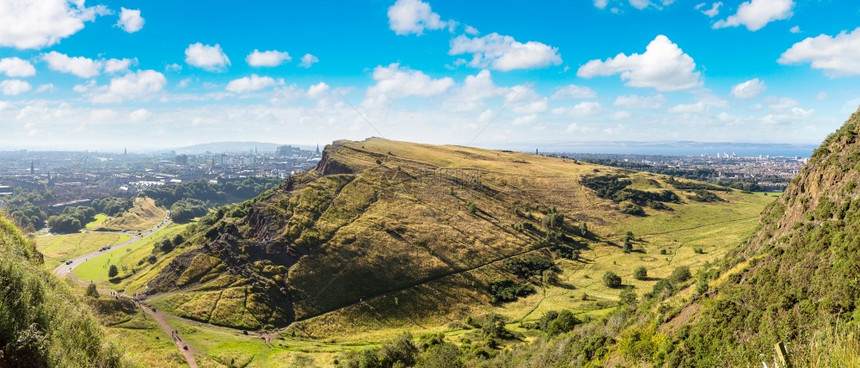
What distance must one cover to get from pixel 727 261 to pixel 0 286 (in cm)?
4515

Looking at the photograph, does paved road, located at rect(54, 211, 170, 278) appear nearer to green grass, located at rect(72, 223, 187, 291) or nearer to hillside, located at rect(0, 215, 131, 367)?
green grass, located at rect(72, 223, 187, 291)

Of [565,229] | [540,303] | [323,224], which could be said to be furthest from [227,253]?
[565,229]

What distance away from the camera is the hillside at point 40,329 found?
36.6 feet

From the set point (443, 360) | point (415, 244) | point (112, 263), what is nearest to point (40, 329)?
point (443, 360)

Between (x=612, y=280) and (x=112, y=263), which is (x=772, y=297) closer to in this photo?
(x=612, y=280)

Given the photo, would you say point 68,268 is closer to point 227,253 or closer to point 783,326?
point 227,253

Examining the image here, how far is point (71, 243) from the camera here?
15175cm

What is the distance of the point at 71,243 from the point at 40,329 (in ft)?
624

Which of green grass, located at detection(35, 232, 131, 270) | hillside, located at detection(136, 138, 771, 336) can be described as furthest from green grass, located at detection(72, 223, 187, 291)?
green grass, located at detection(35, 232, 131, 270)

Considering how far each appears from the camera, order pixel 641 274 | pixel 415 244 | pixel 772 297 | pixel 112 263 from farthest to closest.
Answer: pixel 112 263
pixel 415 244
pixel 641 274
pixel 772 297

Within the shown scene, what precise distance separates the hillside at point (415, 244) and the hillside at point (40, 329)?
58.5 m

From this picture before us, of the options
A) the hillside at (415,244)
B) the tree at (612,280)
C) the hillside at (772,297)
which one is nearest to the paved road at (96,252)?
the hillside at (415,244)

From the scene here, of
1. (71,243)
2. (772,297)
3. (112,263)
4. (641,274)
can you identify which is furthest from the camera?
(71,243)

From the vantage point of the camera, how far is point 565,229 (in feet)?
392
